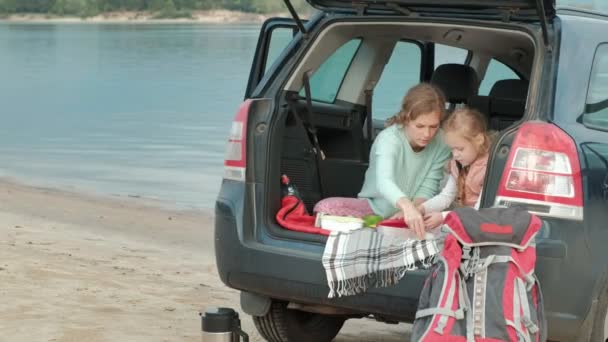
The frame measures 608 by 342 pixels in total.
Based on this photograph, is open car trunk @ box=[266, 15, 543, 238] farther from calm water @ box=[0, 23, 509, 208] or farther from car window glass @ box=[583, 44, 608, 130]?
calm water @ box=[0, 23, 509, 208]

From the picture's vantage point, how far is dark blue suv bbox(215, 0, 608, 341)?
463cm

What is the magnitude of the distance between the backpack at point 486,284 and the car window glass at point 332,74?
149 cm

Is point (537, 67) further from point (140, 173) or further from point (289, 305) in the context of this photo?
point (140, 173)

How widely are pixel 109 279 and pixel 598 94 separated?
3648mm

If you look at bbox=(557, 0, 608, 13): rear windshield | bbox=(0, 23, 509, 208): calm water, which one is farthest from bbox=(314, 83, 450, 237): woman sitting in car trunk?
bbox=(0, 23, 509, 208): calm water

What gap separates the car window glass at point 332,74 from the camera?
5961mm

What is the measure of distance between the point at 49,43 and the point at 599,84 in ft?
209

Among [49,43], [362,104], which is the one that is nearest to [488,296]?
[362,104]

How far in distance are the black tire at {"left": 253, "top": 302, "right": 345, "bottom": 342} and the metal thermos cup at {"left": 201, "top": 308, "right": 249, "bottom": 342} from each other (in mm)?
310

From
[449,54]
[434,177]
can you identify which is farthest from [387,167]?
[449,54]

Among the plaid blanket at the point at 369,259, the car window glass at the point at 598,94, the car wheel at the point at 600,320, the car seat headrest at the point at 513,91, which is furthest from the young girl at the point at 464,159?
the car seat headrest at the point at 513,91

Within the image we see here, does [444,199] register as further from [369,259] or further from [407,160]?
[369,259]

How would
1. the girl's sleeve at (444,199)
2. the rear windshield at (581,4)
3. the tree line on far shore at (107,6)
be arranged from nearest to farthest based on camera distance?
1. the girl's sleeve at (444,199)
2. the rear windshield at (581,4)
3. the tree line on far shore at (107,6)

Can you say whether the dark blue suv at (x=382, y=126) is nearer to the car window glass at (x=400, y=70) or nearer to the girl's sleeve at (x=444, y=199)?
the car window glass at (x=400, y=70)
